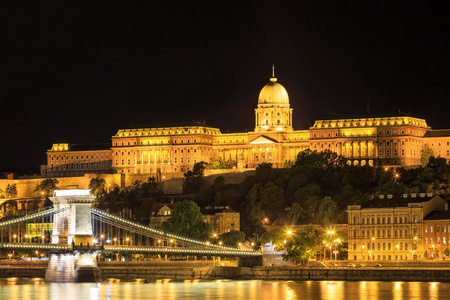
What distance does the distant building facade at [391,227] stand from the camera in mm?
97125

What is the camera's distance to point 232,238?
354ft

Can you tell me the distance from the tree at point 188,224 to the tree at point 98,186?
40286 mm

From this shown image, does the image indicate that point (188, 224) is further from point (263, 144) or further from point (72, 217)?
point (263, 144)

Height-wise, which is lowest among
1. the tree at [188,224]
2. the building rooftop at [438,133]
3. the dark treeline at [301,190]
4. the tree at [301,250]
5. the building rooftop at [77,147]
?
the tree at [301,250]

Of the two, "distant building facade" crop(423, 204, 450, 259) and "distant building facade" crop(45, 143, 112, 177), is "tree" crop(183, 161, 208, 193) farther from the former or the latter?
"distant building facade" crop(423, 204, 450, 259)

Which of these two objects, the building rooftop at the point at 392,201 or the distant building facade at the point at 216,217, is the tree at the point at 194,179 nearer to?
the distant building facade at the point at 216,217

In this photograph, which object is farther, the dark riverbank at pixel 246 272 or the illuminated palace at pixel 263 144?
the illuminated palace at pixel 263 144

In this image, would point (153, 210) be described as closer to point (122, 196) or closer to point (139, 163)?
point (122, 196)

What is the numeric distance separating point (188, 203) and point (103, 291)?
113ft

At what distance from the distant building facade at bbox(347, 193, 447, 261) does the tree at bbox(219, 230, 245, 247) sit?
33.6 ft

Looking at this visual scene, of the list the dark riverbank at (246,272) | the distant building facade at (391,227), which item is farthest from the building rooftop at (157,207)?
the distant building facade at (391,227)

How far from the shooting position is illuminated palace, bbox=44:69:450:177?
149875mm

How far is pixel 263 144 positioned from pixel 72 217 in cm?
8035

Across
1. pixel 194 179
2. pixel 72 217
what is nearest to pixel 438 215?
pixel 72 217
